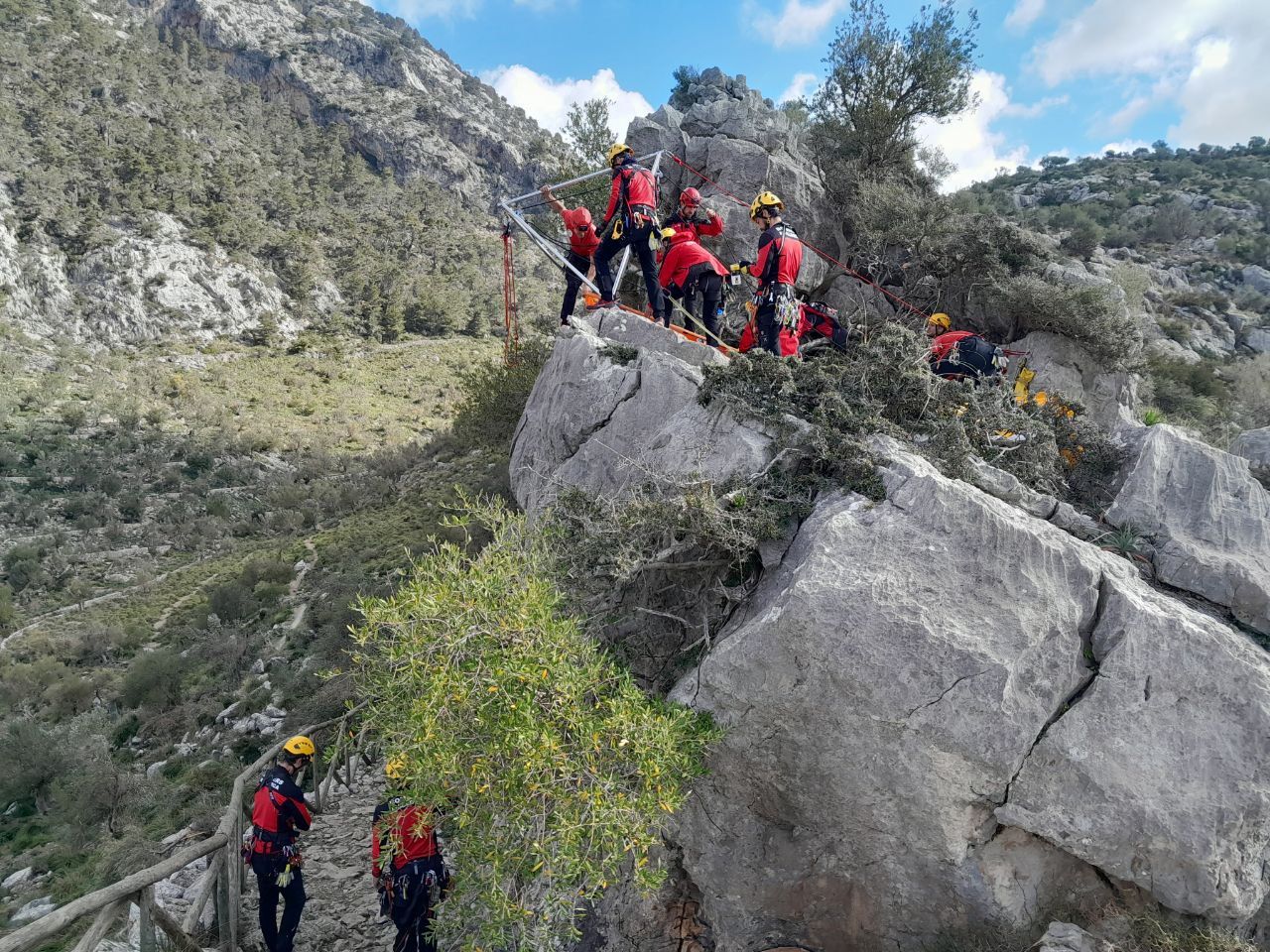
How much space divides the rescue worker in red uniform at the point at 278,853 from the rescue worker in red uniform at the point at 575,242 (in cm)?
723

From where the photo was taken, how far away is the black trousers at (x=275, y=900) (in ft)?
20.6

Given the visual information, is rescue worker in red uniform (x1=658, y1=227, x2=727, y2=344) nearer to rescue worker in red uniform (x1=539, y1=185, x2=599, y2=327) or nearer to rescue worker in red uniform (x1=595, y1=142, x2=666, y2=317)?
rescue worker in red uniform (x1=595, y1=142, x2=666, y2=317)

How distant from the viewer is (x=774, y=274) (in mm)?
8625

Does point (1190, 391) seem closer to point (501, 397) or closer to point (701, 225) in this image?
point (701, 225)

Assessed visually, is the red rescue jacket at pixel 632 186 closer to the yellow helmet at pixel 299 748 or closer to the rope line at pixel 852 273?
the rope line at pixel 852 273

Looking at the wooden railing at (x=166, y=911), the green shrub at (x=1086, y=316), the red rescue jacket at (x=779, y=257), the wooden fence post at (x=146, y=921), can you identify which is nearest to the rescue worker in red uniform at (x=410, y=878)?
the wooden railing at (x=166, y=911)

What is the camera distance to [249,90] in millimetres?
65188

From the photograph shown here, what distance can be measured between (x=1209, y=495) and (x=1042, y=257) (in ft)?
26.7

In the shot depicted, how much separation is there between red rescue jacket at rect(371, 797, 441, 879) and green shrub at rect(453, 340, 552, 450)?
39.1 feet

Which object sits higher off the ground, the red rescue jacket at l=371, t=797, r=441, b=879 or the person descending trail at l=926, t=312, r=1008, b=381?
the person descending trail at l=926, t=312, r=1008, b=381

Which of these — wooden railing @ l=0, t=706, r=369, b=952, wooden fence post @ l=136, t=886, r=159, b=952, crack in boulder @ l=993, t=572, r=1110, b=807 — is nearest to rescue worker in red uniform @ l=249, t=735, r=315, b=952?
wooden railing @ l=0, t=706, r=369, b=952

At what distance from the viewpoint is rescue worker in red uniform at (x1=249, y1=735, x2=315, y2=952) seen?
20.6 feet

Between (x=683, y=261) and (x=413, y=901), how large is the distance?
8361mm

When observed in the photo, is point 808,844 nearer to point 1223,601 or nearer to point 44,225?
point 1223,601
